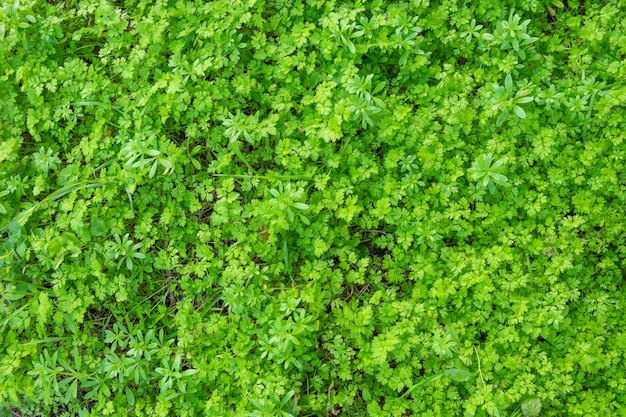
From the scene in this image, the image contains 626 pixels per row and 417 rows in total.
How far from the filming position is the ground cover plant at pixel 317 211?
10.8 ft

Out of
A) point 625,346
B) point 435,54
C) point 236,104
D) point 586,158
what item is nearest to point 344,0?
point 435,54

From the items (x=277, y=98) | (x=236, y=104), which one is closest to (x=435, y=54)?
(x=277, y=98)

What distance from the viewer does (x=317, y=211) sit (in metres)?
3.45

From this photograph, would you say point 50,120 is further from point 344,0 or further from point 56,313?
point 344,0

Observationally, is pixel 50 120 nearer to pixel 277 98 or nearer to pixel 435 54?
pixel 277 98

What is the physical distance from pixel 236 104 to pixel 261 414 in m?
2.12

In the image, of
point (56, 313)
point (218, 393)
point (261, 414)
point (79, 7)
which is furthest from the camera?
point (79, 7)

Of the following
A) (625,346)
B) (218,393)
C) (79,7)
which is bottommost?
(218,393)

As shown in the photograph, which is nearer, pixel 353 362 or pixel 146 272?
pixel 353 362

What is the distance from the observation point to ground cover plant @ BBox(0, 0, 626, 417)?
329 centimetres

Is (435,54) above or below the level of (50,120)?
above

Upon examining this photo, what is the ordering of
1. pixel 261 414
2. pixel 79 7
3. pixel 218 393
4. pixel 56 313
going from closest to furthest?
pixel 261 414
pixel 218 393
pixel 56 313
pixel 79 7

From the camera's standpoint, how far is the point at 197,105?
3.62 meters

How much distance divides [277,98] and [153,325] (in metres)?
1.86
